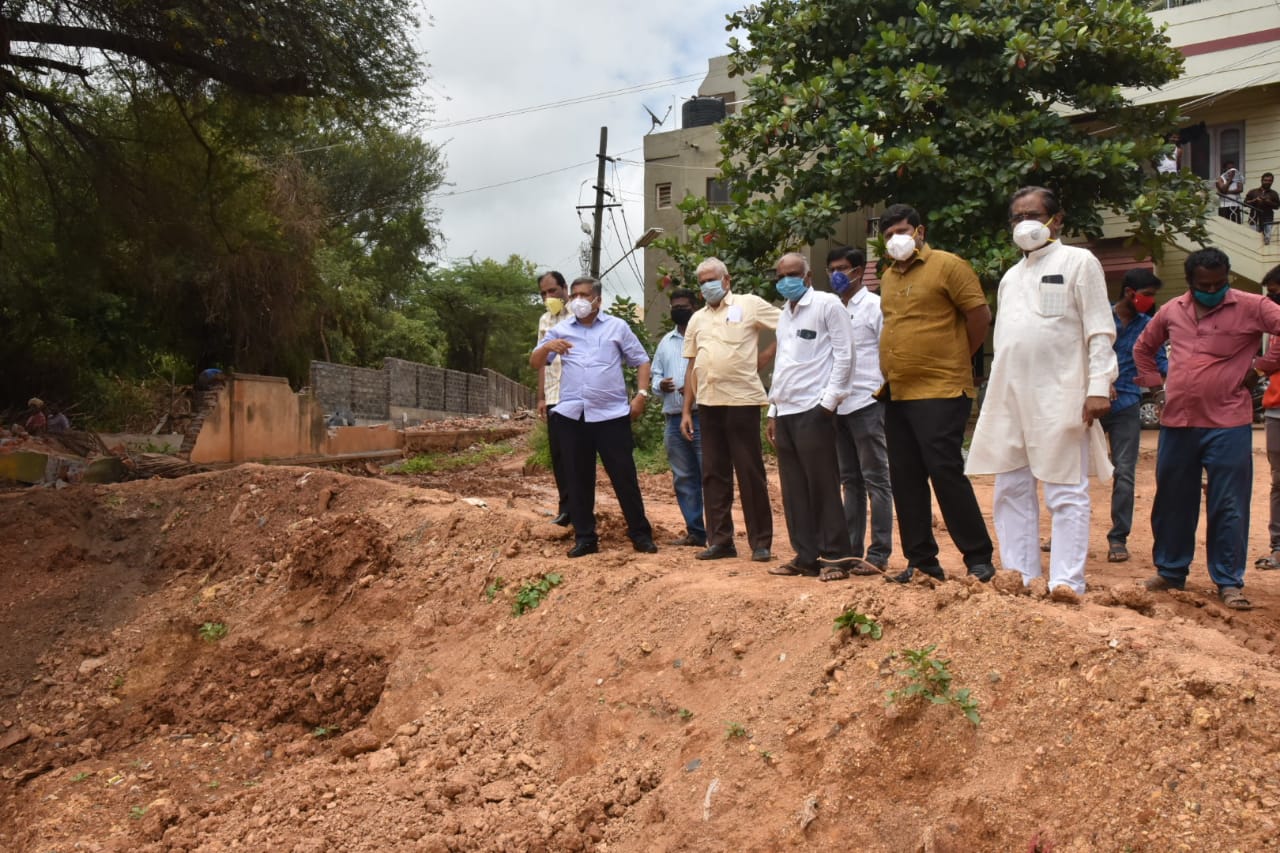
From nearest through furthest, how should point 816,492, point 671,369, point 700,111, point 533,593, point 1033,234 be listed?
1. point 1033,234
2. point 816,492
3. point 533,593
4. point 671,369
5. point 700,111

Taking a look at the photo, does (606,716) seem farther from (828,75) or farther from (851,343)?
(828,75)

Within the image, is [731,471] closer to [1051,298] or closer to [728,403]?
[728,403]

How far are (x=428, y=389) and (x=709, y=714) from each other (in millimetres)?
24654

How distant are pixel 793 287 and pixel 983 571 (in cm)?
167

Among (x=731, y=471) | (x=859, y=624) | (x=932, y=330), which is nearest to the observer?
(x=859, y=624)

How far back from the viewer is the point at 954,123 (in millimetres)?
11406

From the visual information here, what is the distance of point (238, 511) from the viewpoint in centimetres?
786

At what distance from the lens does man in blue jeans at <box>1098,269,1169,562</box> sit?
6.08m

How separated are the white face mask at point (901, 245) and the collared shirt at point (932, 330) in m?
0.07

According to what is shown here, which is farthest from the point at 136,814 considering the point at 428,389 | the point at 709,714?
the point at 428,389

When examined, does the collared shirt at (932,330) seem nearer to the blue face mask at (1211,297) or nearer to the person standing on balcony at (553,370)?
the blue face mask at (1211,297)

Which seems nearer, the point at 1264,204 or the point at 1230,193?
the point at 1264,204

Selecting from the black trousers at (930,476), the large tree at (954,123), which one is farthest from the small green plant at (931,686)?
the large tree at (954,123)

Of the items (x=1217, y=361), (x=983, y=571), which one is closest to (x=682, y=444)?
(x=983, y=571)
